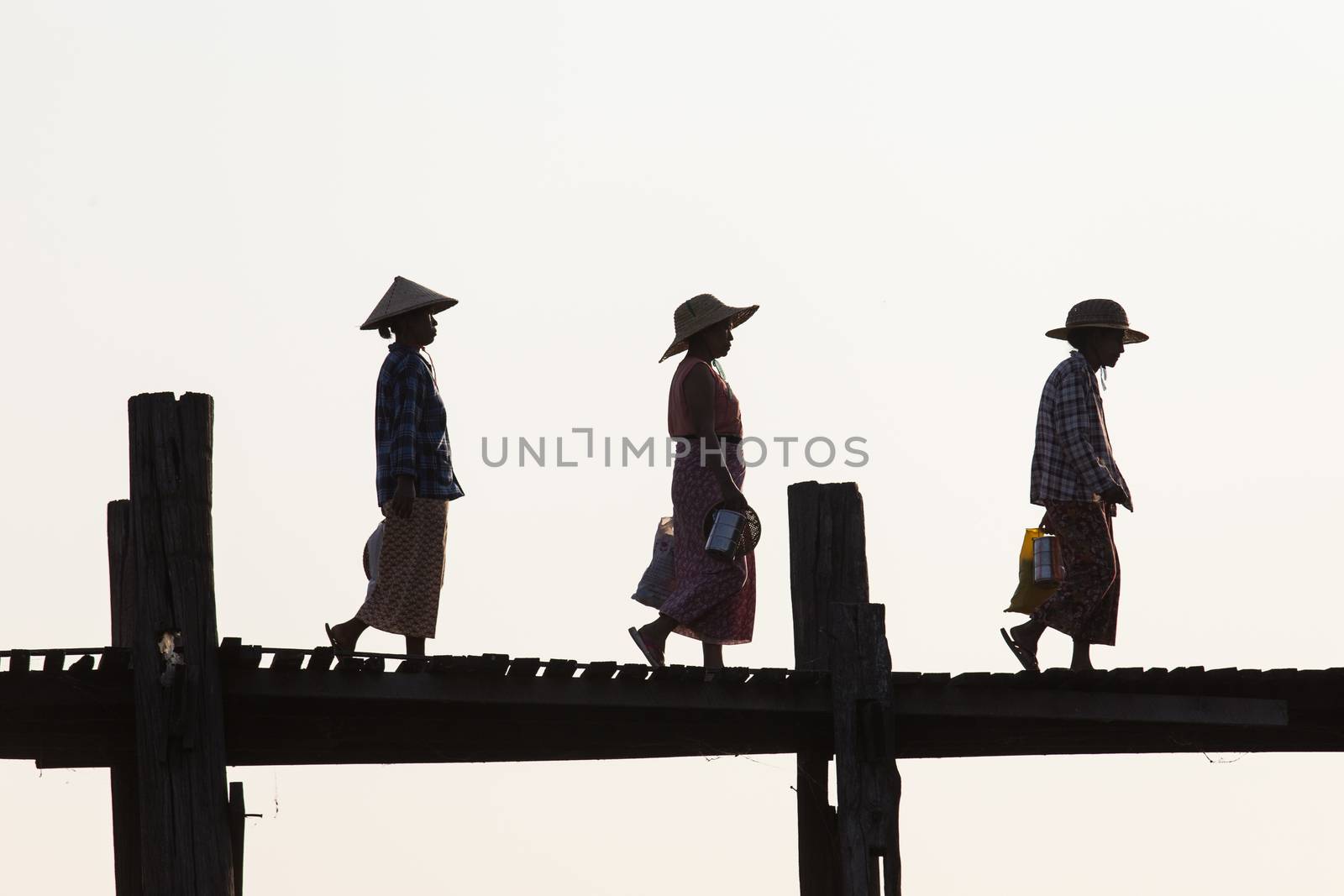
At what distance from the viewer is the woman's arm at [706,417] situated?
29.3 ft

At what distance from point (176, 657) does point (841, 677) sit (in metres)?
2.61

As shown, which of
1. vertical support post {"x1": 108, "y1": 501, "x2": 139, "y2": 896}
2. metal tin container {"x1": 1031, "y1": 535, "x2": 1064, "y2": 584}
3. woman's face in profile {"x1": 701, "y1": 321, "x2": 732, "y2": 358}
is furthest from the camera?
vertical support post {"x1": 108, "y1": 501, "x2": 139, "y2": 896}

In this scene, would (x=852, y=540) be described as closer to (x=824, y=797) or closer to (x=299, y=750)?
(x=824, y=797)

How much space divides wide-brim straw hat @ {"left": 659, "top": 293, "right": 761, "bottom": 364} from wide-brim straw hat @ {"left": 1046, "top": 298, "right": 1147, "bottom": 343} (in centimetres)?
143

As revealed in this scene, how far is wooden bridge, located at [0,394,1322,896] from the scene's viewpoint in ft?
24.6

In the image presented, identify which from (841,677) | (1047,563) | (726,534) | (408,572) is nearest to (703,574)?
(726,534)

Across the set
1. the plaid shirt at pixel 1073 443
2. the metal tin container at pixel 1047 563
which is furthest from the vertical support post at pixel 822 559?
the plaid shirt at pixel 1073 443

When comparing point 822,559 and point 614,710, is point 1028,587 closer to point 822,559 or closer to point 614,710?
point 822,559

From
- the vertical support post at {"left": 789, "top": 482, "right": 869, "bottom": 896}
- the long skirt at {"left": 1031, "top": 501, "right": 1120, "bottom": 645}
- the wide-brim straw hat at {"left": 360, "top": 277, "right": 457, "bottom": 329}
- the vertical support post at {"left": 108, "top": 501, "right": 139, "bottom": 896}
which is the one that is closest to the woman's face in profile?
the vertical support post at {"left": 789, "top": 482, "right": 869, "bottom": 896}

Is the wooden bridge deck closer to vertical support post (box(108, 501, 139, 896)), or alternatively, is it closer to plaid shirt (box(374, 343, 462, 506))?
vertical support post (box(108, 501, 139, 896))

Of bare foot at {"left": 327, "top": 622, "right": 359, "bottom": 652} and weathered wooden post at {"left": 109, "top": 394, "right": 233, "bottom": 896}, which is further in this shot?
bare foot at {"left": 327, "top": 622, "right": 359, "bottom": 652}

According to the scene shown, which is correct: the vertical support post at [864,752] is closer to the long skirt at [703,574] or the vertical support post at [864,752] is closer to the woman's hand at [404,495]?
the long skirt at [703,574]

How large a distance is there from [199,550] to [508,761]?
2.82m

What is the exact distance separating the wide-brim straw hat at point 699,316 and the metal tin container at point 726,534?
0.76 meters
